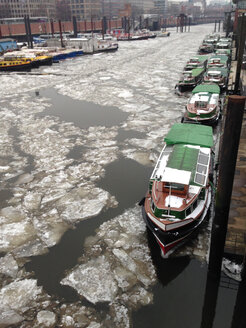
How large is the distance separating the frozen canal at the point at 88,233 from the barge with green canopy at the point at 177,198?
2.49 feet

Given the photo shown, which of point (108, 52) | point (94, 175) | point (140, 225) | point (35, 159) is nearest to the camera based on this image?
point (140, 225)

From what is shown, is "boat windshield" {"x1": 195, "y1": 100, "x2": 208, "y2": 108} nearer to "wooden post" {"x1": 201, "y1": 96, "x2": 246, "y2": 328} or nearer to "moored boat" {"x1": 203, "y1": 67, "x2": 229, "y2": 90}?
"moored boat" {"x1": 203, "y1": 67, "x2": 229, "y2": 90}

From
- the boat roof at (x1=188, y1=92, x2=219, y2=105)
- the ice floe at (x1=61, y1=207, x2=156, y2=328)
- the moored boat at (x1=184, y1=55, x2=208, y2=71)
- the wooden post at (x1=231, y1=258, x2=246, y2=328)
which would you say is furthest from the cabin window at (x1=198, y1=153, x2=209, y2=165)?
the moored boat at (x1=184, y1=55, x2=208, y2=71)

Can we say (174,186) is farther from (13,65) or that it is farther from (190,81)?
(13,65)

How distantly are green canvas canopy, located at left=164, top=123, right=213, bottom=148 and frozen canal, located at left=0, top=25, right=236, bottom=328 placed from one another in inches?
99.5

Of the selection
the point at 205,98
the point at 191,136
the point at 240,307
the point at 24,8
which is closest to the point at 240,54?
the point at 205,98

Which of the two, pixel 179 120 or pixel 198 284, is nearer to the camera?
pixel 198 284

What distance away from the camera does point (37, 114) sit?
25312 mm

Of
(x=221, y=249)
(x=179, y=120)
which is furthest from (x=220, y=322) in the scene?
(x=179, y=120)

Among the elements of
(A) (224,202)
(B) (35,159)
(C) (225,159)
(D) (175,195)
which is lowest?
(B) (35,159)

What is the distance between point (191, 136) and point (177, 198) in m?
4.55

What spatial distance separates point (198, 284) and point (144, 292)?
72.5 inches

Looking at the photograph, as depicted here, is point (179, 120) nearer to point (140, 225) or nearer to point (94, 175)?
point (94, 175)

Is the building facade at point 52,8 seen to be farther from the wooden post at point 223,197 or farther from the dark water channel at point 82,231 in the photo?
the wooden post at point 223,197
